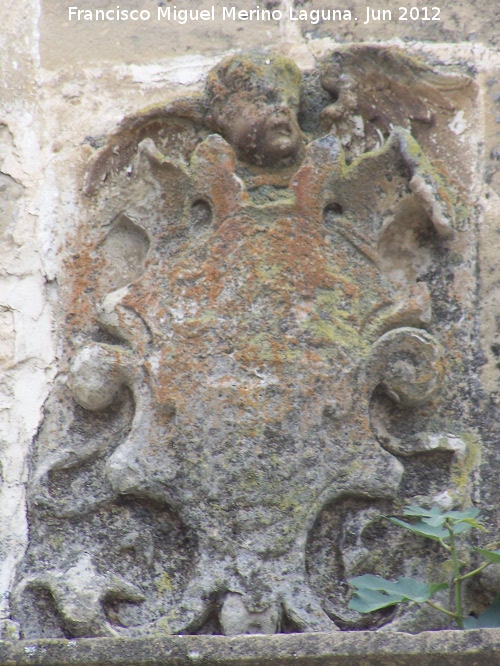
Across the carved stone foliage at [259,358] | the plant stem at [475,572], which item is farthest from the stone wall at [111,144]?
the plant stem at [475,572]

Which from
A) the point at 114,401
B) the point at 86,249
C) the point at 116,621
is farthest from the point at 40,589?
the point at 86,249

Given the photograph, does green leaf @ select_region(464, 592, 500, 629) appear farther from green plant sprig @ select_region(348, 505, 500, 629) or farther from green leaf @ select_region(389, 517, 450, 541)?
green leaf @ select_region(389, 517, 450, 541)

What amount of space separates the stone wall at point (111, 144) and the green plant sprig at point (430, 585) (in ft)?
0.57

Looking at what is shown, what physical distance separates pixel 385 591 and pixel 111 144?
97 centimetres

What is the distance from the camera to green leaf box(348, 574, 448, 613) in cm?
151

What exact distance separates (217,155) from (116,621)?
83cm

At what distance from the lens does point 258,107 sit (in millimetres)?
1893

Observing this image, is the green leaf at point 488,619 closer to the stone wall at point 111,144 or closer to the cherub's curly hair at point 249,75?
the stone wall at point 111,144

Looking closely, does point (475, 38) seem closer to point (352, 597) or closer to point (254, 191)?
point (254, 191)

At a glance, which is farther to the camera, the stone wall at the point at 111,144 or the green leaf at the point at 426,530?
the stone wall at the point at 111,144

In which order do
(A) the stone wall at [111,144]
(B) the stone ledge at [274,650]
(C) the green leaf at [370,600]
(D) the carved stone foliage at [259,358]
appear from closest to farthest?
(B) the stone ledge at [274,650], (C) the green leaf at [370,600], (D) the carved stone foliage at [259,358], (A) the stone wall at [111,144]

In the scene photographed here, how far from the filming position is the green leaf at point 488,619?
1.54 meters

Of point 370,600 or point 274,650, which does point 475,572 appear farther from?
point 274,650

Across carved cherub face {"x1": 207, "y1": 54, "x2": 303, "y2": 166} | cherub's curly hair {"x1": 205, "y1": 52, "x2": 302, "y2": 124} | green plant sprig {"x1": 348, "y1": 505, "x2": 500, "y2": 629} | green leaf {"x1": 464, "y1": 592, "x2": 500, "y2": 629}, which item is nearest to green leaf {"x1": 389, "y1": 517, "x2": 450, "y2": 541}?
green plant sprig {"x1": 348, "y1": 505, "x2": 500, "y2": 629}
